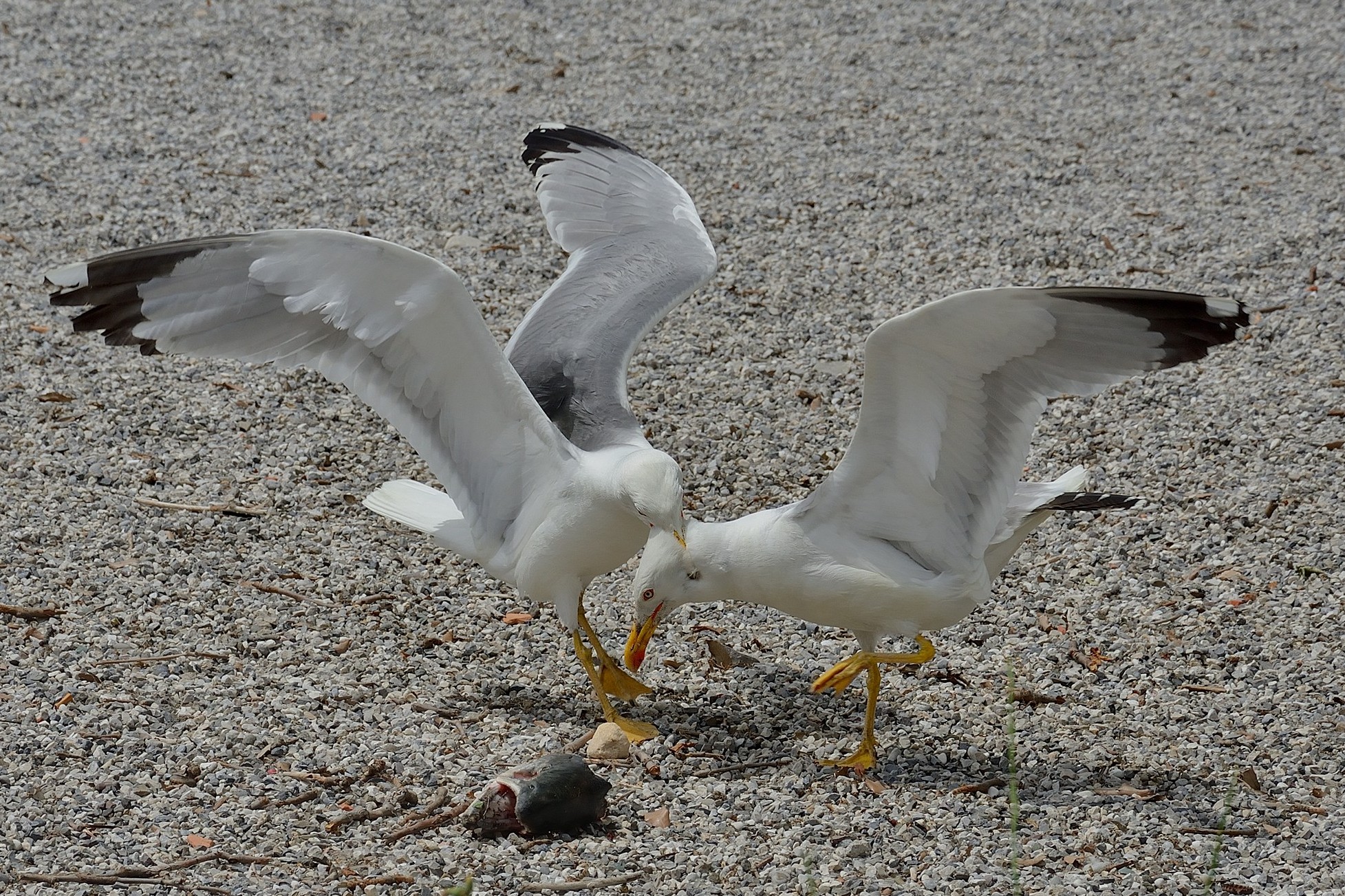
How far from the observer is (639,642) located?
3867 millimetres

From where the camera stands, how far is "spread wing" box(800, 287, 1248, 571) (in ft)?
10.8

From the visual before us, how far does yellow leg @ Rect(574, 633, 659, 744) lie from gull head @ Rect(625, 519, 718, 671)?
4.8 inches

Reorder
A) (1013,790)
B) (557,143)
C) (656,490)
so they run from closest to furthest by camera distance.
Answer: (1013,790) < (656,490) < (557,143)

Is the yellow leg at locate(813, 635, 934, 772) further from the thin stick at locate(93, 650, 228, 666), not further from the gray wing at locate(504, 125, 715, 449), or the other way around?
the thin stick at locate(93, 650, 228, 666)

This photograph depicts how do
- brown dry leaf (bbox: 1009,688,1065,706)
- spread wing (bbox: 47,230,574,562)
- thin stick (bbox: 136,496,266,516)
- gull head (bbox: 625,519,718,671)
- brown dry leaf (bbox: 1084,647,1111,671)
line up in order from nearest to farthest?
spread wing (bbox: 47,230,574,562) → gull head (bbox: 625,519,718,671) → brown dry leaf (bbox: 1009,688,1065,706) → brown dry leaf (bbox: 1084,647,1111,671) → thin stick (bbox: 136,496,266,516)

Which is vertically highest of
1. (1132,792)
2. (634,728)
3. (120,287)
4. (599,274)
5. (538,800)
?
(120,287)

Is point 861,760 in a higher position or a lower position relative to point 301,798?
Answer: lower

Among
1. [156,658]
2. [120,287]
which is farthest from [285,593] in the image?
[120,287]

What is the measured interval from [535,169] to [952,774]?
2894 mm

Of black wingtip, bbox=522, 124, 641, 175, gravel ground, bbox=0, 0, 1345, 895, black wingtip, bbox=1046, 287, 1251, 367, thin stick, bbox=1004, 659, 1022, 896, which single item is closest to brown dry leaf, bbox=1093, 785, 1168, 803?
gravel ground, bbox=0, 0, 1345, 895

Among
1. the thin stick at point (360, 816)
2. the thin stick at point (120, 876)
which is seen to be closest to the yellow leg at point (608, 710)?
the thin stick at point (360, 816)

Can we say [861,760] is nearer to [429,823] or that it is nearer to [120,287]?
[429,823]

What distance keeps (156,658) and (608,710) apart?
4.16 ft

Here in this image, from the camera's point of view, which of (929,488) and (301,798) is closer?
(301,798)
